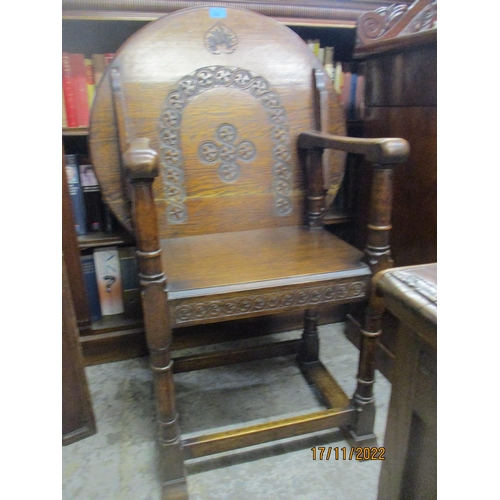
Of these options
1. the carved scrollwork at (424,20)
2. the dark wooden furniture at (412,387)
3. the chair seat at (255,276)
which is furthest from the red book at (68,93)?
the dark wooden furniture at (412,387)

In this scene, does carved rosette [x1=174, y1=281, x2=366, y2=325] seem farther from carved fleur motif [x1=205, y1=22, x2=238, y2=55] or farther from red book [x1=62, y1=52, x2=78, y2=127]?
red book [x1=62, y1=52, x2=78, y2=127]

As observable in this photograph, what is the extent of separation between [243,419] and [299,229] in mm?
604

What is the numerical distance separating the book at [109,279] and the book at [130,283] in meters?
0.02

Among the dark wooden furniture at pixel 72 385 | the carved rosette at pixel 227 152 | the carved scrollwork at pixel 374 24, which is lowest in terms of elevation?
the dark wooden furniture at pixel 72 385

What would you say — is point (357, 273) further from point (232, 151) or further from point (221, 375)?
point (221, 375)

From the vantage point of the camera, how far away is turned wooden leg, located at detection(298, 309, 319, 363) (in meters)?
1.44

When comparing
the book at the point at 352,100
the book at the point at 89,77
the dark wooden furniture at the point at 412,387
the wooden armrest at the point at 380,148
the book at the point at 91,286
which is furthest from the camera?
the book at the point at 352,100

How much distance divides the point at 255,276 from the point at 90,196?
2.73 ft

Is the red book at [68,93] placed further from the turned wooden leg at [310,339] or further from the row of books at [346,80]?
the turned wooden leg at [310,339]

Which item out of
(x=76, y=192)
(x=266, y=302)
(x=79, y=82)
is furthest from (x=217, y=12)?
(x=266, y=302)

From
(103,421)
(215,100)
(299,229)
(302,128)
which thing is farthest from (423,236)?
(103,421)

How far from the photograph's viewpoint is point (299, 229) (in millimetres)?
1286

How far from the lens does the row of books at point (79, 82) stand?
4.37 ft
